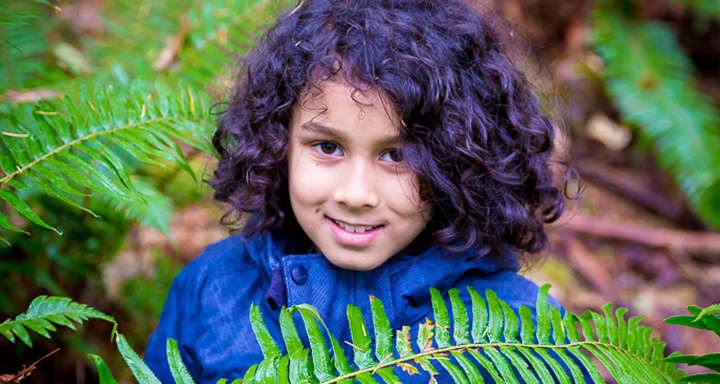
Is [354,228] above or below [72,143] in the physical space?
below

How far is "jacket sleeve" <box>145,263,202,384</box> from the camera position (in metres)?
1.60

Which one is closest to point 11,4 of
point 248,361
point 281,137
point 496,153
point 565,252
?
point 281,137

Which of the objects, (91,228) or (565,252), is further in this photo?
(565,252)

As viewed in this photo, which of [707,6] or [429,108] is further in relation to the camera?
[707,6]

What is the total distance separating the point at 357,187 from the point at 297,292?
33 cm

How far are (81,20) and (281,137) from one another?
→ 3.18m

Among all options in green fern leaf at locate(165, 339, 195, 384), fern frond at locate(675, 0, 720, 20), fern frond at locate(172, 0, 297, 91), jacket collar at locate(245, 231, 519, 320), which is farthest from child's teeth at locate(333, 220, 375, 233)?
fern frond at locate(675, 0, 720, 20)

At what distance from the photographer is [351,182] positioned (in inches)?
50.7

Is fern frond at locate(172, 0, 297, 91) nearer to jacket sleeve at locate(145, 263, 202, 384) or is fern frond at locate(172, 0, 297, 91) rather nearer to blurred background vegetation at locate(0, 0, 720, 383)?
blurred background vegetation at locate(0, 0, 720, 383)

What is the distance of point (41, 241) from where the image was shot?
2.01 metres

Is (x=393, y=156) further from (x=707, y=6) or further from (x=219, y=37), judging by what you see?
(x=707, y=6)

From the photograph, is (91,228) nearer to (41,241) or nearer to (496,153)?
(41,241)

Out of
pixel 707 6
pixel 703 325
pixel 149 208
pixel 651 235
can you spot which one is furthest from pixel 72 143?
pixel 707 6

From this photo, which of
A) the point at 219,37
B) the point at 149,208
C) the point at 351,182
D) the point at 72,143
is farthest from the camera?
the point at 219,37
